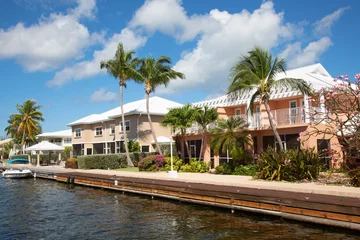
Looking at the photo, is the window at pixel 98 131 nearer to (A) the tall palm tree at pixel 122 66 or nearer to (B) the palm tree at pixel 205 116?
(A) the tall palm tree at pixel 122 66

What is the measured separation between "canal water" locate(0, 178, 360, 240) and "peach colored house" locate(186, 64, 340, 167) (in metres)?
9.25

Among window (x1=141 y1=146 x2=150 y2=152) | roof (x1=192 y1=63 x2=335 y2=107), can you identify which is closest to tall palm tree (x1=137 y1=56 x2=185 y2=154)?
roof (x1=192 y1=63 x2=335 y2=107)

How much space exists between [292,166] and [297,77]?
35.9ft

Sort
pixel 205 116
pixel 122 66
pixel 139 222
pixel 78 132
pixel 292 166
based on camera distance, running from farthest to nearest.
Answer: pixel 78 132
pixel 122 66
pixel 205 116
pixel 292 166
pixel 139 222

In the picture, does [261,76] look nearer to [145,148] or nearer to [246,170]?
[246,170]

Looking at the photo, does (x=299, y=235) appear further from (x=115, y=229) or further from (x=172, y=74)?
(x=172, y=74)

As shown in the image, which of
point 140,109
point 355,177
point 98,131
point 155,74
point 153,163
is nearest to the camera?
point 355,177

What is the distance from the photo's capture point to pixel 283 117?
2370cm

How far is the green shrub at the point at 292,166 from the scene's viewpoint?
17.8m

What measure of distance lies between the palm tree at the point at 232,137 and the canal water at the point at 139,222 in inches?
256

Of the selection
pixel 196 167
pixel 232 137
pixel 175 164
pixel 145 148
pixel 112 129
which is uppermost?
pixel 112 129

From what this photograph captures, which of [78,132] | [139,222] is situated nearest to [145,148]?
[78,132]

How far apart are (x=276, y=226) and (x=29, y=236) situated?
8142 mm

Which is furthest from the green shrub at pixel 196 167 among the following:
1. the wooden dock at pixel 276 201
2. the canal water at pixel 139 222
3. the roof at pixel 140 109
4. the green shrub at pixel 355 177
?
the roof at pixel 140 109
